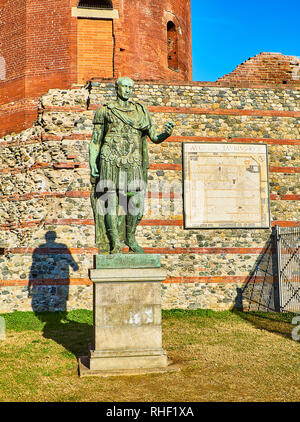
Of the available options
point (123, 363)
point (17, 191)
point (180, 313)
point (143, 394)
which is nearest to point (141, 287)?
point (123, 363)

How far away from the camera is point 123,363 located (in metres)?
6.61

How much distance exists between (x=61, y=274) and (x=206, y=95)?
7.05 meters

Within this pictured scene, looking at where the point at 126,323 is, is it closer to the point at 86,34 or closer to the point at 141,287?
the point at 141,287

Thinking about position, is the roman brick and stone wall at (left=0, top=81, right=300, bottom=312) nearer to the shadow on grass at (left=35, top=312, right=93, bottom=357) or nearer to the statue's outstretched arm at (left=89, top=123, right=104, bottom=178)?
the shadow on grass at (left=35, top=312, right=93, bottom=357)

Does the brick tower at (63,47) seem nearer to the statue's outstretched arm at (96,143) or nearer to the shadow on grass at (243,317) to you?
the shadow on grass at (243,317)

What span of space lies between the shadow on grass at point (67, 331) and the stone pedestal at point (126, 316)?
1520 millimetres

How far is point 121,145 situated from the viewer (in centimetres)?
719

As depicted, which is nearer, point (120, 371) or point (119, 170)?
point (120, 371)

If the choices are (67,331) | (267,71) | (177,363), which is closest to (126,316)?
(177,363)

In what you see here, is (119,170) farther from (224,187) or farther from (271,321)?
(224,187)

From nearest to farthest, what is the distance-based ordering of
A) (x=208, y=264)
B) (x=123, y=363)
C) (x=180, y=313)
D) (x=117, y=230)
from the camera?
(x=123, y=363)
(x=117, y=230)
(x=180, y=313)
(x=208, y=264)

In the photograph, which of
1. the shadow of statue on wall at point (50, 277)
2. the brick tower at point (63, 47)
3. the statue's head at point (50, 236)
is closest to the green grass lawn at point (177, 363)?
the shadow of statue on wall at point (50, 277)

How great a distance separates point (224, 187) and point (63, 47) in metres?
7.83

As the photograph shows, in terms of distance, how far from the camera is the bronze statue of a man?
7164 millimetres
